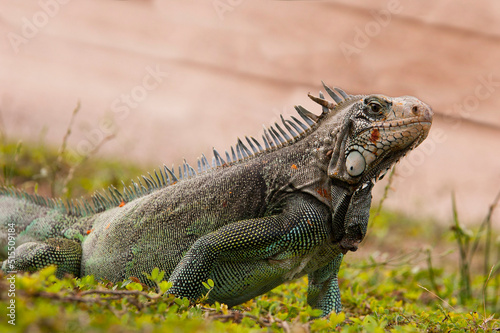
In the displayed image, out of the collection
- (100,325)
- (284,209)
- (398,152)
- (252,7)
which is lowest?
(100,325)

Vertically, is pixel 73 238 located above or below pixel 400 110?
below

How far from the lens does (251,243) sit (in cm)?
368

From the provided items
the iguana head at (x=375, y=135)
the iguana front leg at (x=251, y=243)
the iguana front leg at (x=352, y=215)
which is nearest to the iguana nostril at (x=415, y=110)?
the iguana head at (x=375, y=135)

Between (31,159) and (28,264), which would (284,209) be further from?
(31,159)

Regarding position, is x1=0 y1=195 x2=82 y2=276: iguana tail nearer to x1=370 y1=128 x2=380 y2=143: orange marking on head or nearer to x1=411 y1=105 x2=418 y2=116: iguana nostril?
x1=370 y1=128 x2=380 y2=143: orange marking on head

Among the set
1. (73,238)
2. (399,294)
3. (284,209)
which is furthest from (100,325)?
(399,294)

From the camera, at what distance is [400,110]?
3.69 meters

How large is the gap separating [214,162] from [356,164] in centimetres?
123

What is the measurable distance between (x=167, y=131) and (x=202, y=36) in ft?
9.38

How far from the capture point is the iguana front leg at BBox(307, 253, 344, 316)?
14.7ft

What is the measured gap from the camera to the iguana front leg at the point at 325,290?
4.47 meters

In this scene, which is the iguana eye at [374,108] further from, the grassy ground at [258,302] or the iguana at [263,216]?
the grassy ground at [258,302]

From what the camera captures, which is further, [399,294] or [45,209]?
[399,294]

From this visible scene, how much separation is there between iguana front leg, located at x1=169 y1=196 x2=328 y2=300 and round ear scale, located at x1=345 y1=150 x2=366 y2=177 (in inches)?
14.8
